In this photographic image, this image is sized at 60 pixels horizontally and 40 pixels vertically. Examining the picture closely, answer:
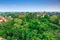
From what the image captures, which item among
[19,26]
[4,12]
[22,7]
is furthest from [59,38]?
[4,12]

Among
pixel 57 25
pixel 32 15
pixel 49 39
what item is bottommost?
pixel 49 39

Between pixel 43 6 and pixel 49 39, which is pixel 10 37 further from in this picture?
pixel 43 6

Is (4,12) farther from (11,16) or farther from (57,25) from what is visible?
(57,25)

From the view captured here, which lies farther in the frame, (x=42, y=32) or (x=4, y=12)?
(x=4, y=12)

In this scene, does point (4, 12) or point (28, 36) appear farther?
point (4, 12)

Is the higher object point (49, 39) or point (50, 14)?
point (50, 14)

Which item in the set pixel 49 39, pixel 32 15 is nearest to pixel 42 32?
pixel 49 39
